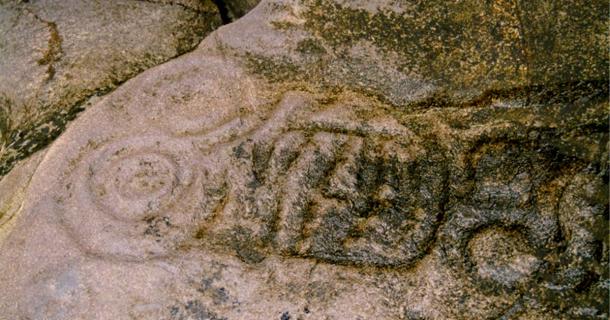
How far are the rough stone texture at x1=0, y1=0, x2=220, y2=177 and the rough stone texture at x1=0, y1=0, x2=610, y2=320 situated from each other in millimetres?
151

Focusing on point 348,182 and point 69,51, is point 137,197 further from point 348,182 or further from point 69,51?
point 69,51

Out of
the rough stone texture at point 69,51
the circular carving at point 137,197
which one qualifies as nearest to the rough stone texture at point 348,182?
the circular carving at point 137,197

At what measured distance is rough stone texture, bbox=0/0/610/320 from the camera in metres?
1.18

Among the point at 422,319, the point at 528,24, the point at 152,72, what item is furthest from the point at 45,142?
the point at 528,24

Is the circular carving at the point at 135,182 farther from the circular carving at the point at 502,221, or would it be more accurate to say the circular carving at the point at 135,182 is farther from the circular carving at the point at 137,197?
the circular carving at the point at 502,221

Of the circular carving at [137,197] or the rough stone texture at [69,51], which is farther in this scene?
the rough stone texture at [69,51]

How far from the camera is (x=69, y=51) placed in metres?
1.62

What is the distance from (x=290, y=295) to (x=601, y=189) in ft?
1.86

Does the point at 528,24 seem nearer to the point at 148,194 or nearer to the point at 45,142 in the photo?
the point at 148,194

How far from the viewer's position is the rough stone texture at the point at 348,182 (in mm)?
1176

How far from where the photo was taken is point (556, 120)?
1236mm

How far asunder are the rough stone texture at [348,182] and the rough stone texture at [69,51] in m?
0.15

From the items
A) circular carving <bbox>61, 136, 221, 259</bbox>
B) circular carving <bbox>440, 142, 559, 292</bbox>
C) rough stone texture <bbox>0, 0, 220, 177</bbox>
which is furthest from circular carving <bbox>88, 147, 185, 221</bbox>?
circular carving <bbox>440, 142, 559, 292</bbox>

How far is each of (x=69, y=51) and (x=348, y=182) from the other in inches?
31.1
